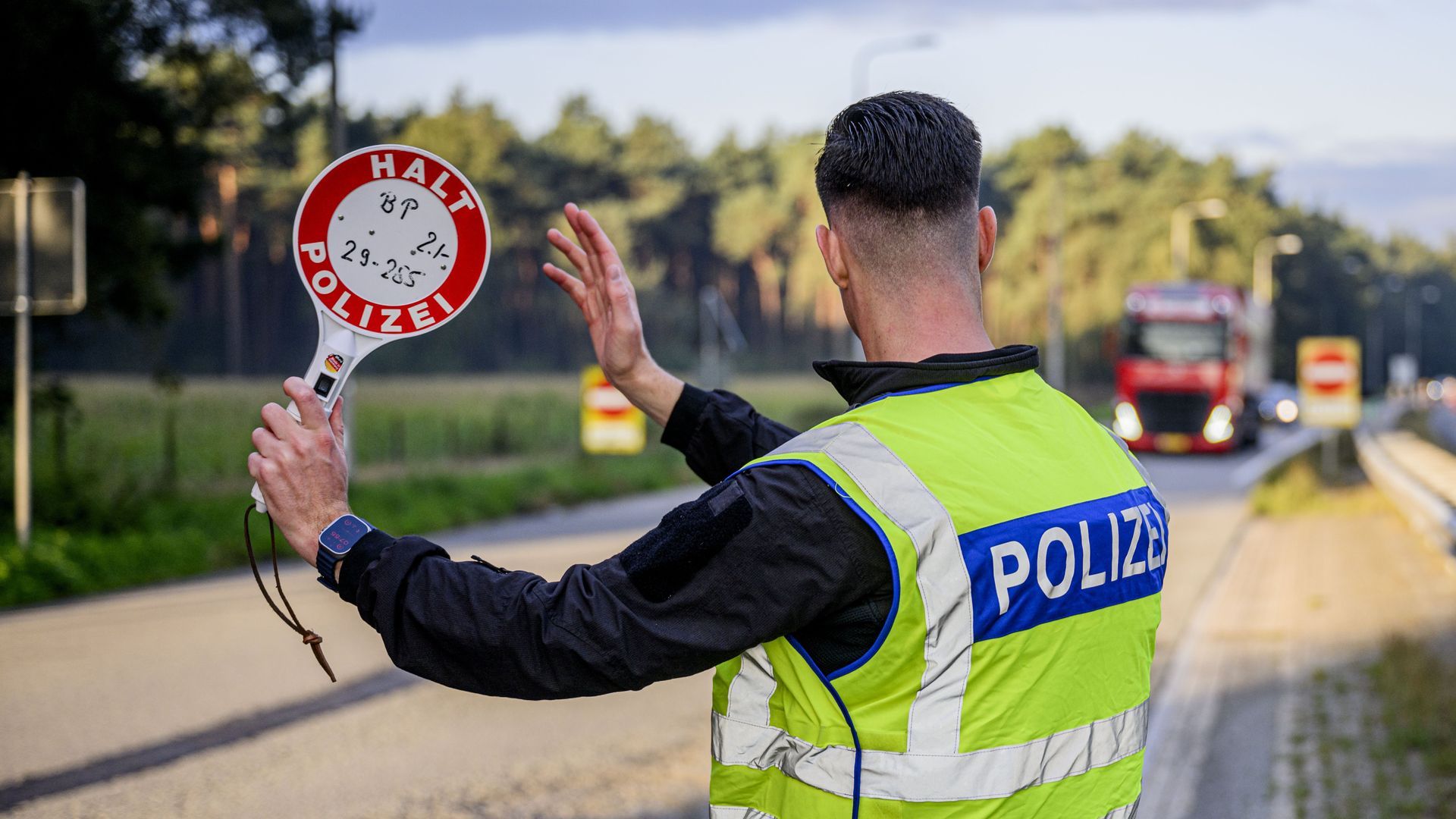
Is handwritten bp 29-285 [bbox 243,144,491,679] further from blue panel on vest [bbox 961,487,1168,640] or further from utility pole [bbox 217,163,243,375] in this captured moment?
utility pole [bbox 217,163,243,375]

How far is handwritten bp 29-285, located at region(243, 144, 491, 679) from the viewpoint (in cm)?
215

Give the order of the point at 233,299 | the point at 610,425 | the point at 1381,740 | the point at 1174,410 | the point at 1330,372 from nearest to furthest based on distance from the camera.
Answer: the point at 1381,740, the point at 610,425, the point at 1330,372, the point at 1174,410, the point at 233,299

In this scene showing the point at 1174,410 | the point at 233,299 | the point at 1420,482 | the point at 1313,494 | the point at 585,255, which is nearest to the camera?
the point at 585,255

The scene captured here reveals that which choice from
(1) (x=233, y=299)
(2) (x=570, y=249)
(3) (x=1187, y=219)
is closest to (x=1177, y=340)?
(3) (x=1187, y=219)

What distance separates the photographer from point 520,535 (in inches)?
619

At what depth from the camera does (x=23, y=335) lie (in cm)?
1191

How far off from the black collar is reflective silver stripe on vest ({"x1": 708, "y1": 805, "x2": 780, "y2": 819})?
1.76ft

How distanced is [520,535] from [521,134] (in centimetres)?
4752

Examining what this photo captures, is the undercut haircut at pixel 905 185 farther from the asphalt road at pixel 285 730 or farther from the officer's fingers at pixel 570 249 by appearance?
the asphalt road at pixel 285 730

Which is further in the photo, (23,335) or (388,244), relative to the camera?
(23,335)

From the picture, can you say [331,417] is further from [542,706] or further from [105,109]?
[105,109]

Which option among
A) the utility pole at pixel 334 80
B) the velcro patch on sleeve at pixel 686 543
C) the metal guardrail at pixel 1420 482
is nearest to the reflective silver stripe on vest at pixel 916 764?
the velcro patch on sleeve at pixel 686 543

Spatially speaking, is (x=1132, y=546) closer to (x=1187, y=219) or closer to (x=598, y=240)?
(x=598, y=240)

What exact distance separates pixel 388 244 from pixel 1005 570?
0.99m
